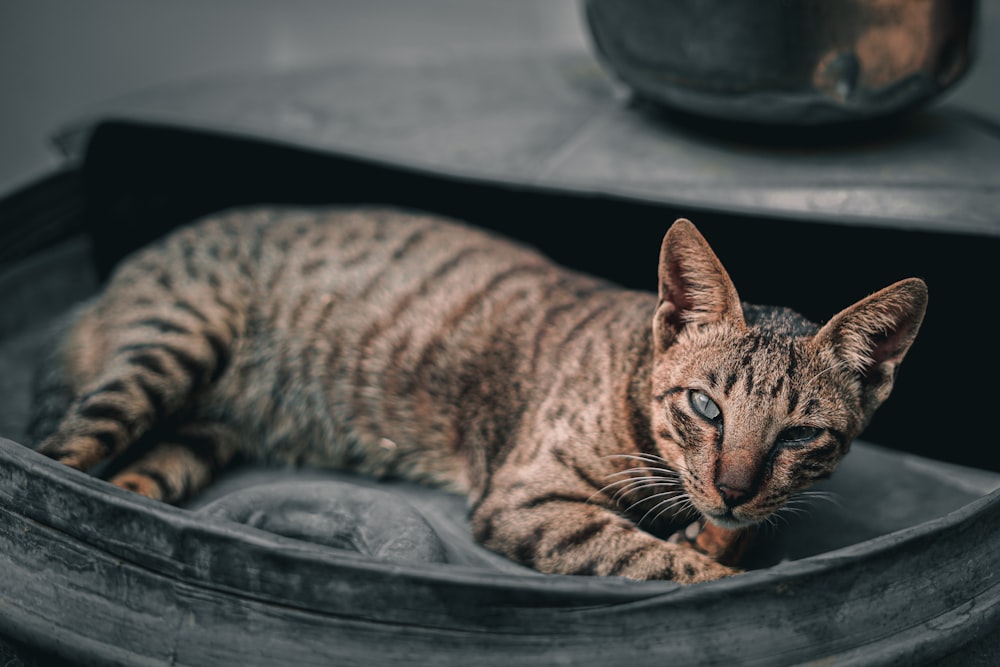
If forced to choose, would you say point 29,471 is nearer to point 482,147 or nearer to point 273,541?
point 273,541

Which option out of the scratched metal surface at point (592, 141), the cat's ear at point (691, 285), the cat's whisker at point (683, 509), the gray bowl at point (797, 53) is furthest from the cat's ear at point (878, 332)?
the gray bowl at point (797, 53)

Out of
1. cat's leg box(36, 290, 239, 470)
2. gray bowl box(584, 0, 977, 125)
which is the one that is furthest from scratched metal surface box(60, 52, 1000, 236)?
cat's leg box(36, 290, 239, 470)

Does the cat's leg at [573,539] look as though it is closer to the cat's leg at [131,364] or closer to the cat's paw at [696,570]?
the cat's paw at [696,570]

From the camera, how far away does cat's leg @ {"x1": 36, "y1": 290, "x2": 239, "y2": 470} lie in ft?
4.42

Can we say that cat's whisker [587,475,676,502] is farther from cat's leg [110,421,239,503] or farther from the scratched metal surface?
cat's leg [110,421,239,503]

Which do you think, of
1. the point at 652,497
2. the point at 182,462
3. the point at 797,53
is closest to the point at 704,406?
the point at 652,497

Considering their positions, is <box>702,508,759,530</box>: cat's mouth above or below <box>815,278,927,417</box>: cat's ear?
below

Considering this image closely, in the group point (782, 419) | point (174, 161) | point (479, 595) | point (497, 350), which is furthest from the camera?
point (174, 161)

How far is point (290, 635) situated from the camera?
0.91 m

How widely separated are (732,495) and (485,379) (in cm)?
54

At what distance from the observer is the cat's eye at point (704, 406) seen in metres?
1.01

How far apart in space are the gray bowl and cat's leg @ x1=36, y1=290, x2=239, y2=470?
83cm

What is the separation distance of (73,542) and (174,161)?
0.98 metres

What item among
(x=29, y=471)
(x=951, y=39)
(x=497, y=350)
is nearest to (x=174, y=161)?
(x=497, y=350)
